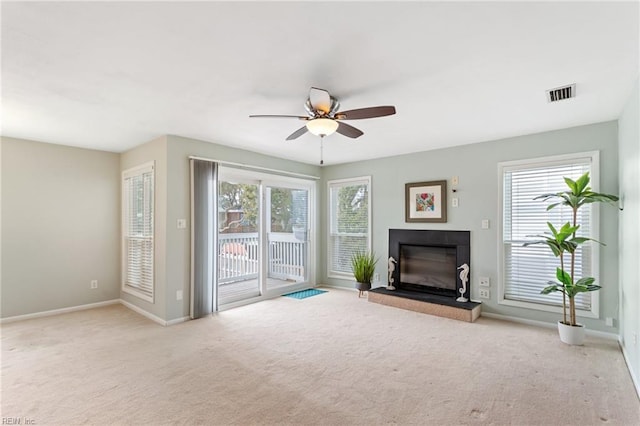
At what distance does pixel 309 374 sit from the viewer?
8.91 feet

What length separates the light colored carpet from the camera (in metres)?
2.18

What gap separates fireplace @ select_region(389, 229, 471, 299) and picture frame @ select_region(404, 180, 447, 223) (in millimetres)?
222

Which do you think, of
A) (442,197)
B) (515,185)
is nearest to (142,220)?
(442,197)

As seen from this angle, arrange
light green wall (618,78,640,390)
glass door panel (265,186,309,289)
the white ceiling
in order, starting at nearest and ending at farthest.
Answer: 1. the white ceiling
2. light green wall (618,78,640,390)
3. glass door panel (265,186,309,289)

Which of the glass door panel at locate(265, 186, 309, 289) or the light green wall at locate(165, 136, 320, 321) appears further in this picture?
the glass door panel at locate(265, 186, 309, 289)

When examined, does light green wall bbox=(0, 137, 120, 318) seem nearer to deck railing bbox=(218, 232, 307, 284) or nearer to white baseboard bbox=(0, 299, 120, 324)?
white baseboard bbox=(0, 299, 120, 324)

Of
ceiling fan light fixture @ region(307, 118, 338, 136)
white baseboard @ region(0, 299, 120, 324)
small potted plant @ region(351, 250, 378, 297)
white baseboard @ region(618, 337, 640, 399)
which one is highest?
ceiling fan light fixture @ region(307, 118, 338, 136)

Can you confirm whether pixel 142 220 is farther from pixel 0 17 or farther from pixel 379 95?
pixel 379 95

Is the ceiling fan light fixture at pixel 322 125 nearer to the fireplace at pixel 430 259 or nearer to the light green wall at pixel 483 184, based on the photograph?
the light green wall at pixel 483 184

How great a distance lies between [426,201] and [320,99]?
3057 mm

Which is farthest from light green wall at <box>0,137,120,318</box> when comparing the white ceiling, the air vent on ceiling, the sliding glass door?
the air vent on ceiling

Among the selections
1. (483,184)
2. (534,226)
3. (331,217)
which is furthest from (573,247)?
(331,217)

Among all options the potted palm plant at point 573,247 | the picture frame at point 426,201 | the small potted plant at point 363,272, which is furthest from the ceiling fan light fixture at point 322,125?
the small potted plant at point 363,272

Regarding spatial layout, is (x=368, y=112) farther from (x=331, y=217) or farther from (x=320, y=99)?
(x=331, y=217)
